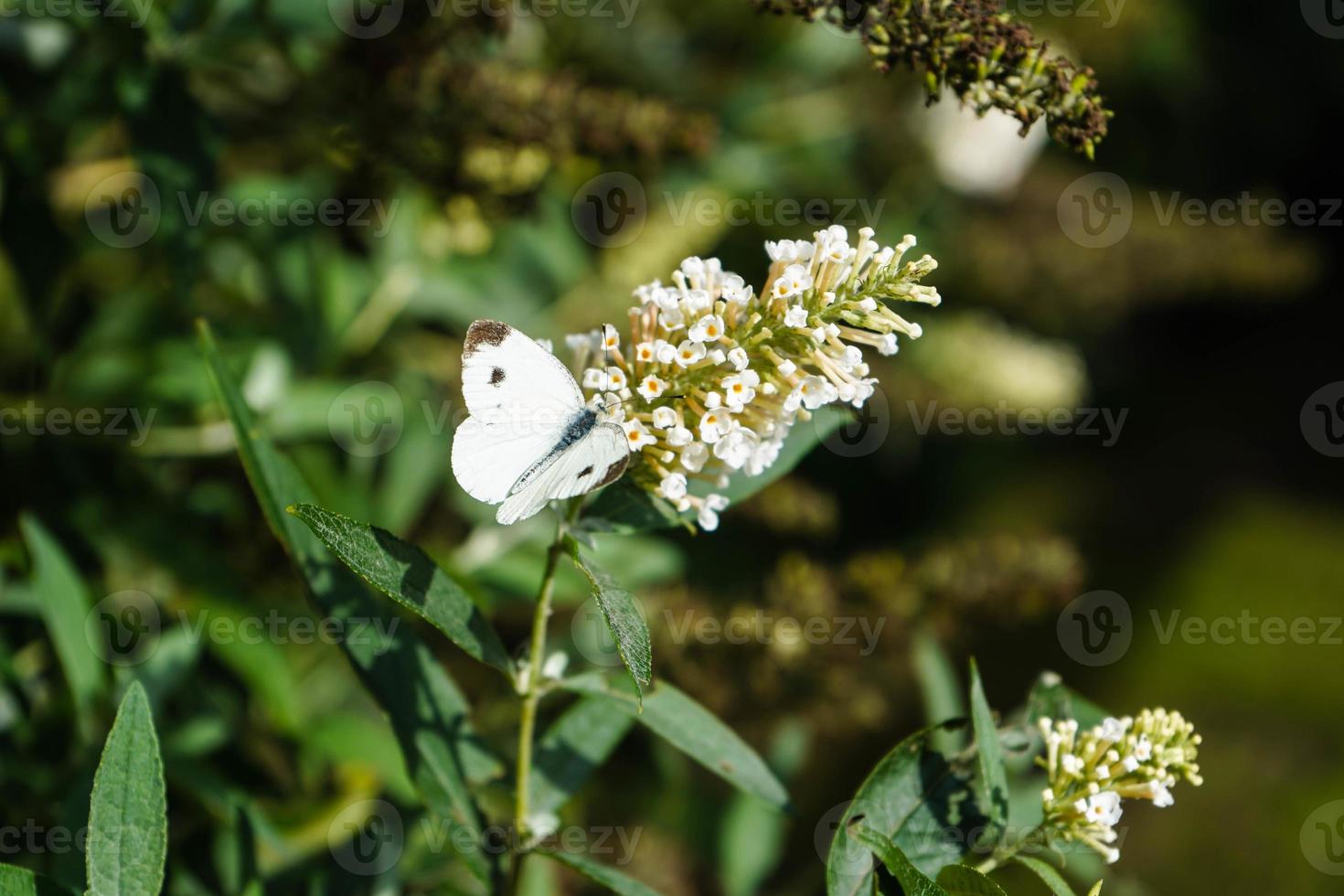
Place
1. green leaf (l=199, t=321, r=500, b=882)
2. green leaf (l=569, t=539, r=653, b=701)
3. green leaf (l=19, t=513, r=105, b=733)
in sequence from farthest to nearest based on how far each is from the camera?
green leaf (l=19, t=513, r=105, b=733) → green leaf (l=199, t=321, r=500, b=882) → green leaf (l=569, t=539, r=653, b=701)

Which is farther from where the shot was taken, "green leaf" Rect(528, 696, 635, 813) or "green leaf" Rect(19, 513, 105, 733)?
"green leaf" Rect(19, 513, 105, 733)

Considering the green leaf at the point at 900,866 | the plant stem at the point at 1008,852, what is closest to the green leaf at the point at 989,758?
the plant stem at the point at 1008,852

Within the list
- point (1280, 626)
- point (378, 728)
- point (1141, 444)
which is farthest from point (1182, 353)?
point (378, 728)

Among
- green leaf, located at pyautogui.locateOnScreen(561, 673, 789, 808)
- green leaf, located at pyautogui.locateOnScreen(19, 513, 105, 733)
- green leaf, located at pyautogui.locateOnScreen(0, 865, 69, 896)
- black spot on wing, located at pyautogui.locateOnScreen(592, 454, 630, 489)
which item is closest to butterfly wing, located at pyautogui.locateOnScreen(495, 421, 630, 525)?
black spot on wing, located at pyautogui.locateOnScreen(592, 454, 630, 489)

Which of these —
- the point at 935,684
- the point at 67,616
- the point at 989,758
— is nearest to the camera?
the point at 989,758

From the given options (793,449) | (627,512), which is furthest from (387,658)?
(793,449)

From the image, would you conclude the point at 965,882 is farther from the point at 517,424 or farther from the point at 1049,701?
the point at 517,424

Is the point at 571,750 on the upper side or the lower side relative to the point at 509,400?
lower

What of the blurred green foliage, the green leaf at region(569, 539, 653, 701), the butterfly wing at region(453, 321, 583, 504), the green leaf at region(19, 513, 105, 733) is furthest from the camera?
the blurred green foliage

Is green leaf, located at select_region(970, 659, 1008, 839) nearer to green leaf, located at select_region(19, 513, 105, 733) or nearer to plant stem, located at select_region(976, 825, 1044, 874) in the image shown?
plant stem, located at select_region(976, 825, 1044, 874)
